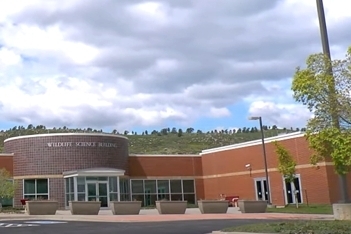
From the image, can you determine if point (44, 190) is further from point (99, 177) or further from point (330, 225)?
point (330, 225)

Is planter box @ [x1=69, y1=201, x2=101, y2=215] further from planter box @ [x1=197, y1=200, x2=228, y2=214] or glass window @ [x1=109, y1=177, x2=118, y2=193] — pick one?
glass window @ [x1=109, y1=177, x2=118, y2=193]

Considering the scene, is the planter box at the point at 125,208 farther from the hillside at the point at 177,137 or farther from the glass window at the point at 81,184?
the hillside at the point at 177,137

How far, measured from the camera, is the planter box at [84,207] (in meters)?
33.0

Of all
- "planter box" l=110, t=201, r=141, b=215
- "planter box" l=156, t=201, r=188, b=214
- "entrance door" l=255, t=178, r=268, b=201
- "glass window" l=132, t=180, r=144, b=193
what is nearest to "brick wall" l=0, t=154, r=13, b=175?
"glass window" l=132, t=180, r=144, b=193

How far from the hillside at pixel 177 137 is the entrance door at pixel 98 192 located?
4250cm

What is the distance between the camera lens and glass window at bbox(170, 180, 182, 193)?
183 ft

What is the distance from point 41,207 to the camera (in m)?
33.8

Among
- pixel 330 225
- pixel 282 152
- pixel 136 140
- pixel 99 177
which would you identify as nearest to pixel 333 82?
pixel 330 225

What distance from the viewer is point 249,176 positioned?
50.3m

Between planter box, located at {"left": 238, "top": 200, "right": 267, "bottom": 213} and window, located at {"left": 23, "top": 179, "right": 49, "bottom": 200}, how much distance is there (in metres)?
19.8

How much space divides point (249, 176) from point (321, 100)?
33.7m

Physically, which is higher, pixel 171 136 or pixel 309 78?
pixel 171 136

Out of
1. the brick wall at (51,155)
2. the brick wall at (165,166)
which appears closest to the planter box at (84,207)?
the brick wall at (51,155)

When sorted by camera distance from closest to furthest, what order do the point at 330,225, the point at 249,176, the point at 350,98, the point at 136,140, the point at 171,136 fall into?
the point at 330,225 → the point at 350,98 → the point at 249,176 → the point at 136,140 → the point at 171,136
